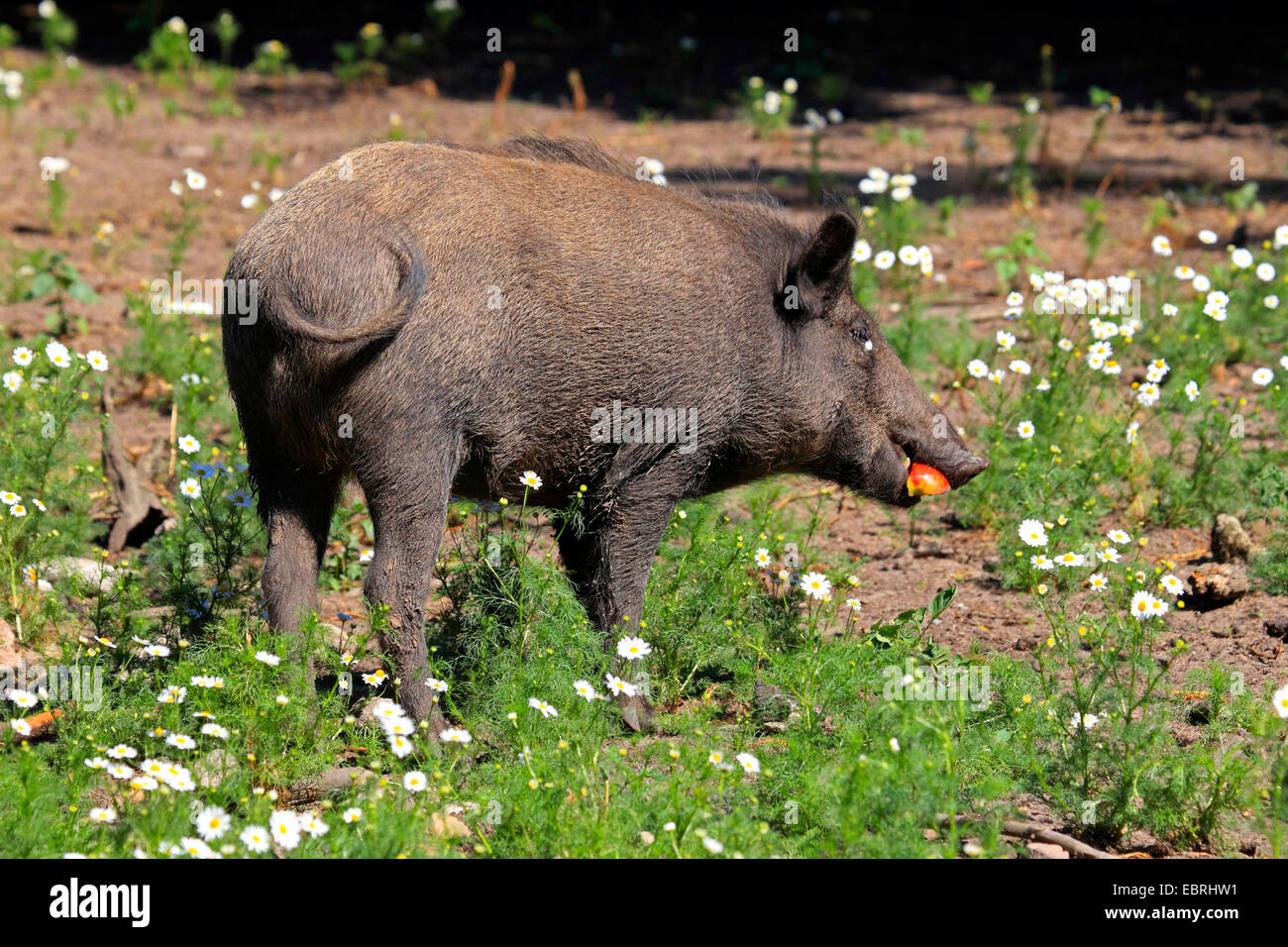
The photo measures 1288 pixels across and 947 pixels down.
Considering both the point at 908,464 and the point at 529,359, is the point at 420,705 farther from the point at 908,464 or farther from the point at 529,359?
the point at 908,464

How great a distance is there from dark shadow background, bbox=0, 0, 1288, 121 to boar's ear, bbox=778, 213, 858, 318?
923 cm

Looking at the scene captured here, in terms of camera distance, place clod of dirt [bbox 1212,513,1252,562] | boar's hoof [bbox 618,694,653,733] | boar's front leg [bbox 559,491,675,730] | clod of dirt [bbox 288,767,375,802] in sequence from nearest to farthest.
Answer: clod of dirt [bbox 288,767,375,802], boar's hoof [bbox 618,694,653,733], boar's front leg [bbox 559,491,675,730], clod of dirt [bbox 1212,513,1252,562]

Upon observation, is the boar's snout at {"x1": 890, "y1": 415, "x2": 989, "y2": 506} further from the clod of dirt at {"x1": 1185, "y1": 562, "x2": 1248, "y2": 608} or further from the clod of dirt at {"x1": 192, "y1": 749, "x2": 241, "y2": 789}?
the clod of dirt at {"x1": 192, "y1": 749, "x2": 241, "y2": 789}

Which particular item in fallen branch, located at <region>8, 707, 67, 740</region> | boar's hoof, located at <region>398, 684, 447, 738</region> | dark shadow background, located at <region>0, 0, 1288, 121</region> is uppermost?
dark shadow background, located at <region>0, 0, 1288, 121</region>

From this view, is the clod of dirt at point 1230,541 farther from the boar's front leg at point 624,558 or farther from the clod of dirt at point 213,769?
A: the clod of dirt at point 213,769

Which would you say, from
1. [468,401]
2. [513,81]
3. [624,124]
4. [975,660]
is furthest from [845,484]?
[513,81]

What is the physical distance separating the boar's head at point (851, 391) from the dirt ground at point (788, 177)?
0.65m

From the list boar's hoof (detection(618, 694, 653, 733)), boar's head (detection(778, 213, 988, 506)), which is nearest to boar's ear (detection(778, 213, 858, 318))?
boar's head (detection(778, 213, 988, 506))

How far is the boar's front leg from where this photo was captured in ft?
15.6

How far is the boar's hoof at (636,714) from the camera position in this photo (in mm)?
4629

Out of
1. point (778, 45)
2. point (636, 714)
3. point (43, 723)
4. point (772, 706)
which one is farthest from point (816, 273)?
point (778, 45)

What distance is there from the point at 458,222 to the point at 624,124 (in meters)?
9.35

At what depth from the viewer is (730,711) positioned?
4.88 meters

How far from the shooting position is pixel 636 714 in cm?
466
